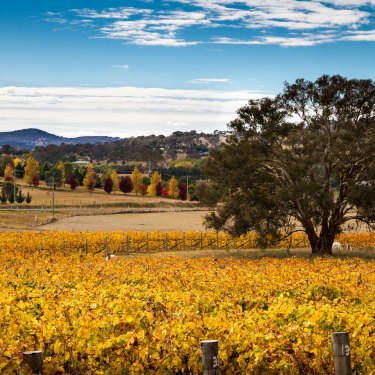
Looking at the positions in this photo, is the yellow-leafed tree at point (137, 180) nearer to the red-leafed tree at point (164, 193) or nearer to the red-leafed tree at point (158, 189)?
the red-leafed tree at point (158, 189)

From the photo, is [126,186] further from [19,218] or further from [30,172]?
[19,218]

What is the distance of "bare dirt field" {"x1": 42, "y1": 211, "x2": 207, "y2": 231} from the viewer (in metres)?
94.2

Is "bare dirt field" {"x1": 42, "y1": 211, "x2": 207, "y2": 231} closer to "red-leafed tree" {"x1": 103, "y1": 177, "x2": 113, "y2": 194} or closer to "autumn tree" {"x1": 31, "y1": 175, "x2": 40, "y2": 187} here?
"red-leafed tree" {"x1": 103, "y1": 177, "x2": 113, "y2": 194}

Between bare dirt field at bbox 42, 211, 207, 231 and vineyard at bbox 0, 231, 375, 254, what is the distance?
78.0ft

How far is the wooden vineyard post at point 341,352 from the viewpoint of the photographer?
30.1ft

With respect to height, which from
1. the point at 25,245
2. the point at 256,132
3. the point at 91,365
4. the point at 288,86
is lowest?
the point at 25,245

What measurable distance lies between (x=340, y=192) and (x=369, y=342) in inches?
1617

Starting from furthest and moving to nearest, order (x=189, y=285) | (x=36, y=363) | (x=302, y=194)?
(x=302, y=194), (x=189, y=285), (x=36, y=363)

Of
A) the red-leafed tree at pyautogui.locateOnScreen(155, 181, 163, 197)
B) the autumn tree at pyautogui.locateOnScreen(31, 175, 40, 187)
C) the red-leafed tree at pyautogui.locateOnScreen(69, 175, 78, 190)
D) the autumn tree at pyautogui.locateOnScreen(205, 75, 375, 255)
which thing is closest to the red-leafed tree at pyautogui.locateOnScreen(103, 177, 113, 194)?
the red-leafed tree at pyautogui.locateOnScreen(69, 175, 78, 190)

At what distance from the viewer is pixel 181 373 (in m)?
10.5

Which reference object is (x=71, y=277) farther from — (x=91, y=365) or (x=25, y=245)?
(x=25, y=245)

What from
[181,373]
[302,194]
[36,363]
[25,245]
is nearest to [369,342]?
[181,373]

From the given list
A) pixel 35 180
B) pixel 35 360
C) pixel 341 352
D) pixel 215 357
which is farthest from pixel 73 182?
pixel 215 357

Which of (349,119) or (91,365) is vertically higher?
(349,119)
